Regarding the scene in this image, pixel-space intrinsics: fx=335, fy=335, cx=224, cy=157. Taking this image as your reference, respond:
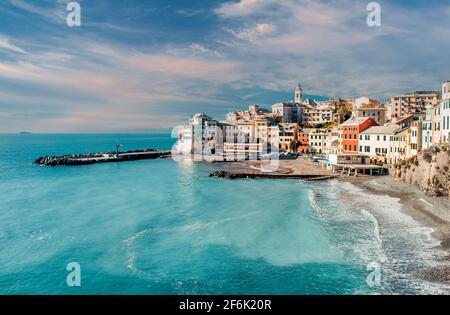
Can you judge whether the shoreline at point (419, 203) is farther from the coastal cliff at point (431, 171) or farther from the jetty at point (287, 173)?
the coastal cliff at point (431, 171)

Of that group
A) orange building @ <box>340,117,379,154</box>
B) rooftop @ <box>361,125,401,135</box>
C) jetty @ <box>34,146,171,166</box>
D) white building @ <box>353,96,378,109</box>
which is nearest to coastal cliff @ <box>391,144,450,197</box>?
A: rooftop @ <box>361,125,401,135</box>

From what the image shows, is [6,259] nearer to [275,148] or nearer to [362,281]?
[362,281]

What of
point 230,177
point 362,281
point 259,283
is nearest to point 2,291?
point 259,283

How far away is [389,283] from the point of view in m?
15.0

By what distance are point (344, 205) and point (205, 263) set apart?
17.5 metres

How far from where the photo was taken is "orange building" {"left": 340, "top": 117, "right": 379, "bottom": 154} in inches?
2234

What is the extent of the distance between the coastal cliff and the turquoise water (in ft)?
17.3

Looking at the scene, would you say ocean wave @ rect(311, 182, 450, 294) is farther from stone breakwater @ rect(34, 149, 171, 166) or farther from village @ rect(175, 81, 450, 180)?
stone breakwater @ rect(34, 149, 171, 166)

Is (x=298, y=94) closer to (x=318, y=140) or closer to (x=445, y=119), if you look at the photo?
(x=318, y=140)

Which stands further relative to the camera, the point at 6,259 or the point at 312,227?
the point at 312,227

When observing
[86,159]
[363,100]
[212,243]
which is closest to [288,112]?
[363,100]

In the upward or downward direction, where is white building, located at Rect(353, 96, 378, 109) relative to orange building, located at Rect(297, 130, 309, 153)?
upward

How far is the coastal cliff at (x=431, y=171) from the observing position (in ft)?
107
